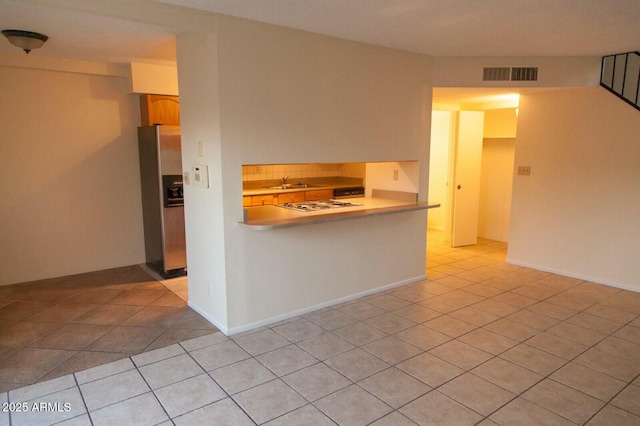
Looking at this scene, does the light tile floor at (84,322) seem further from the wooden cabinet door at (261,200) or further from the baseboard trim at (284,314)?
the wooden cabinet door at (261,200)

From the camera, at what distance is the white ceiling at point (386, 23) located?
282 cm

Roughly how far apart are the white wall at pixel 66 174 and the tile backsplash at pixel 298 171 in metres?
1.62

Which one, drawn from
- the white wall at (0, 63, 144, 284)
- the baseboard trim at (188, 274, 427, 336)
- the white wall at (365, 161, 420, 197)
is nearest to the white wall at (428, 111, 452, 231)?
the white wall at (365, 161, 420, 197)

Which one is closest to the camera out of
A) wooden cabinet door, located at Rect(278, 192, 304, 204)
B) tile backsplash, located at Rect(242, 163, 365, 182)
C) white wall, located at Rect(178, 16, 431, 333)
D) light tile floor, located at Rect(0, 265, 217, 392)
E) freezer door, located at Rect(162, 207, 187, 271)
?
light tile floor, located at Rect(0, 265, 217, 392)

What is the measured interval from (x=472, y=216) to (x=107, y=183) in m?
5.33

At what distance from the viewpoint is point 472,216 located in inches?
255

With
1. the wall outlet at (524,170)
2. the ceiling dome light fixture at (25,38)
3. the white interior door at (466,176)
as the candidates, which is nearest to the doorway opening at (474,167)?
the white interior door at (466,176)

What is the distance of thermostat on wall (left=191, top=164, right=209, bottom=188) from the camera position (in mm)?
3363

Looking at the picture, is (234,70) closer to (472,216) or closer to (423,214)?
(423,214)

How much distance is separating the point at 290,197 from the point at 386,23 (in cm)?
294

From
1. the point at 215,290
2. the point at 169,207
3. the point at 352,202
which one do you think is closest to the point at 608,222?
the point at 352,202

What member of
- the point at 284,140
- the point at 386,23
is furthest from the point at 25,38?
the point at 386,23

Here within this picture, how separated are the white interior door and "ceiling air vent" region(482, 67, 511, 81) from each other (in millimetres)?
1382

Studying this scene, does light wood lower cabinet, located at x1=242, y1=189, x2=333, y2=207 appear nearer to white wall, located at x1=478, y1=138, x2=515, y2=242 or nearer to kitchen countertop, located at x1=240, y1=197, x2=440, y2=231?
kitchen countertop, located at x1=240, y1=197, x2=440, y2=231
